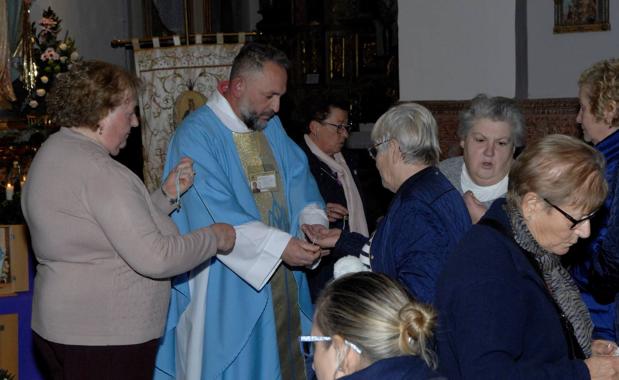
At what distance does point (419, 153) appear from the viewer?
3.14 meters

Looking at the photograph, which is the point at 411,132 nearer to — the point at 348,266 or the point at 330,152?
the point at 348,266

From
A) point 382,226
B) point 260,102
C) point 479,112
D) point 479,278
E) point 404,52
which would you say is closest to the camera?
point 479,278

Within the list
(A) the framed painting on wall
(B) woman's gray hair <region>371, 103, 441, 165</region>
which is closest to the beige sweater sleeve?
(B) woman's gray hair <region>371, 103, 441, 165</region>

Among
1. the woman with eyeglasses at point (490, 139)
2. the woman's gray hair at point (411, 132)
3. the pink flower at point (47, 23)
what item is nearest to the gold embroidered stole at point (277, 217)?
the woman with eyeglasses at point (490, 139)

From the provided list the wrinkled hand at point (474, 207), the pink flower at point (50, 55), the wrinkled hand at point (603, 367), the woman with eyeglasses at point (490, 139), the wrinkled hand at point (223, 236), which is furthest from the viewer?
the pink flower at point (50, 55)

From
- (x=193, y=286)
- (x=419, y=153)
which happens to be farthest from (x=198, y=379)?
(x=419, y=153)

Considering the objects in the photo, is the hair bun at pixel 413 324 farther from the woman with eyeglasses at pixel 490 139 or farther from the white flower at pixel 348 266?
the woman with eyeglasses at pixel 490 139

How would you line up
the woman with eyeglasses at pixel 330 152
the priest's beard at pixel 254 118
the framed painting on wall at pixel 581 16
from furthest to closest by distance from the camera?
the framed painting on wall at pixel 581 16 < the woman with eyeglasses at pixel 330 152 < the priest's beard at pixel 254 118

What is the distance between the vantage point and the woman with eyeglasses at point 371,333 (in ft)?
6.12

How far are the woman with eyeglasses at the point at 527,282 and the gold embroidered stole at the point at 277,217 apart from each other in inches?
84.7

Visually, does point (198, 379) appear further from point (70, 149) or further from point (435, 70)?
point (435, 70)

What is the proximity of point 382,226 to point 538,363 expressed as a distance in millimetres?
979

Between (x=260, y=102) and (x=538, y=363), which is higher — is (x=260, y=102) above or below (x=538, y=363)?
above

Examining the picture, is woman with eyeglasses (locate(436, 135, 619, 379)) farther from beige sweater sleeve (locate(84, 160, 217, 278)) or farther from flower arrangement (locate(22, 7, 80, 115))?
flower arrangement (locate(22, 7, 80, 115))
